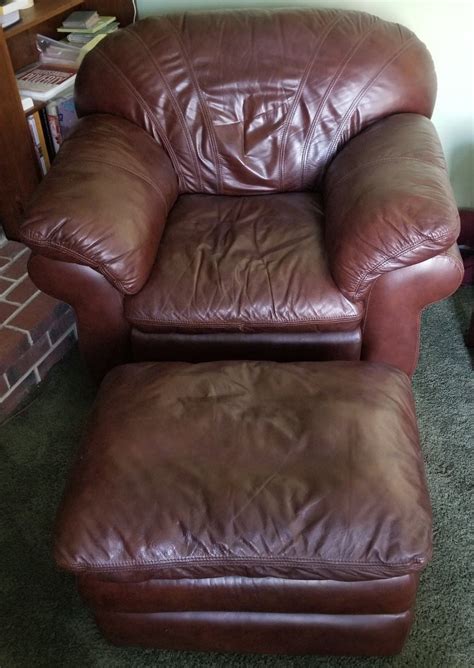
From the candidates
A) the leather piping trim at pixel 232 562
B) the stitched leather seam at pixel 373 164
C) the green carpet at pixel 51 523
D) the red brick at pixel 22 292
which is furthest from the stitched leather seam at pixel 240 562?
the red brick at pixel 22 292

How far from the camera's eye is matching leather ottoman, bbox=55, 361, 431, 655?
3.53 feet

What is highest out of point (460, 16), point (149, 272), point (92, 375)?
point (460, 16)

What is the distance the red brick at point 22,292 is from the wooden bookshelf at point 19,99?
29cm

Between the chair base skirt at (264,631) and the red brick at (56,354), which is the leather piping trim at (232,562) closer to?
the chair base skirt at (264,631)

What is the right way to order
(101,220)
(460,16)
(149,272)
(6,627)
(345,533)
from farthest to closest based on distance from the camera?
(460,16)
(149,272)
(101,220)
(6,627)
(345,533)

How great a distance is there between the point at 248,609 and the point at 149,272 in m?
0.87

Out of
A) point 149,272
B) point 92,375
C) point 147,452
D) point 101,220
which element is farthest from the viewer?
point 92,375

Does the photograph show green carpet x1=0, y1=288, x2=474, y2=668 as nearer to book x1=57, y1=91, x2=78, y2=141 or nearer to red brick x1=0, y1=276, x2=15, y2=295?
red brick x1=0, y1=276, x2=15, y2=295

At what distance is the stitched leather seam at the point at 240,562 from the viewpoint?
106 centimetres

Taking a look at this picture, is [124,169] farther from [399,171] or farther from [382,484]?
[382,484]

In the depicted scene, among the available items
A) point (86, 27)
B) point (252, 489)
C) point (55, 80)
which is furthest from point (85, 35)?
point (252, 489)

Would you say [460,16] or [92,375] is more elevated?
[460,16]

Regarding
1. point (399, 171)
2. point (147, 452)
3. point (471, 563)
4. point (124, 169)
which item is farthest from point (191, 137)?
point (471, 563)

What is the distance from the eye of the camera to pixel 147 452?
119 centimetres
